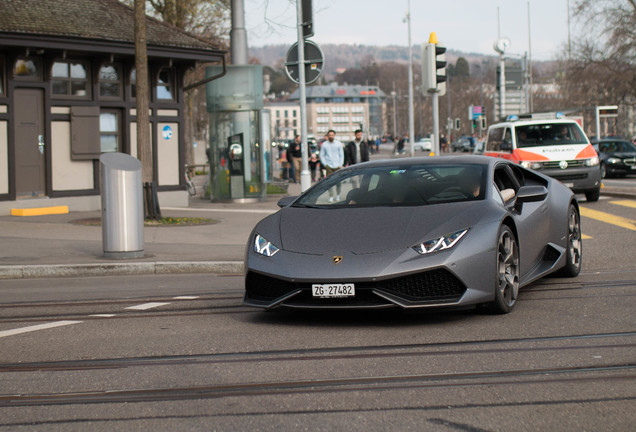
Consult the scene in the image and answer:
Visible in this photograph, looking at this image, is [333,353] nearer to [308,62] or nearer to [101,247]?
[101,247]

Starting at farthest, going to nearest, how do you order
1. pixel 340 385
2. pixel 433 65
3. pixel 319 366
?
pixel 433 65
pixel 319 366
pixel 340 385

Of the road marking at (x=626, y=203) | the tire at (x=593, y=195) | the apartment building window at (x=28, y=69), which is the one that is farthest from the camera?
the tire at (x=593, y=195)

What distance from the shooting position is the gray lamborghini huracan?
6715mm

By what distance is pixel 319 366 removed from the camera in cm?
561

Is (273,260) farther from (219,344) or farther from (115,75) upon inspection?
(115,75)

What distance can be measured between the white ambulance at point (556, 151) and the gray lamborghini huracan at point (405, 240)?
13232mm

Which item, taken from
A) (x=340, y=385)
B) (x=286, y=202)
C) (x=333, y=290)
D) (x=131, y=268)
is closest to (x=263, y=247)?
(x=333, y=290)

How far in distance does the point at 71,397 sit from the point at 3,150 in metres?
16.7

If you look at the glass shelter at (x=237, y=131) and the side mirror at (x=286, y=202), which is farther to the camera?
the glass shelter at (x=237, y=131)

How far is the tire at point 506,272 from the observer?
7.14 m

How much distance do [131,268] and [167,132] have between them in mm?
13313

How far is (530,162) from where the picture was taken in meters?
21.9

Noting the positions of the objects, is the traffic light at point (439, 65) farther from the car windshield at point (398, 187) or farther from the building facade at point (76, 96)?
the car windshield at point (398, 187)

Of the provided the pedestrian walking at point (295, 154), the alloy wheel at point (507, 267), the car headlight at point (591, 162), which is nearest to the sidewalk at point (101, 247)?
the alloy wheel at point (507, 267)
